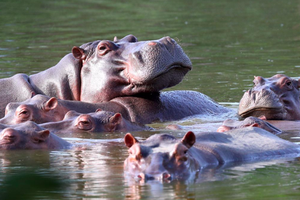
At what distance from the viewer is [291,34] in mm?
19375

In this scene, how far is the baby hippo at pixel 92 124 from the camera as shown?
24.5ft

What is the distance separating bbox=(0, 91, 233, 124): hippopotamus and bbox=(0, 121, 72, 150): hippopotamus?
1.19 metres

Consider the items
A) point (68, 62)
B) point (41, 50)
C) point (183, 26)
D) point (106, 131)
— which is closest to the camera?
point (106, 131)

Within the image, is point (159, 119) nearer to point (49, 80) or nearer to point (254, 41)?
point (49, 80)

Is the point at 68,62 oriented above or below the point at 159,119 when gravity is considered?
above

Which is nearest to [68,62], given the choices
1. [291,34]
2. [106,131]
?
[106,131]

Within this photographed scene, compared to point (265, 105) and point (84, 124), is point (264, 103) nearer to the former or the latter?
point (265, 105)

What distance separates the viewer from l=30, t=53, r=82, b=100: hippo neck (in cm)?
885

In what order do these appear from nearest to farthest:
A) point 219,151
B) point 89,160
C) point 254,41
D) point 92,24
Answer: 1. point 219,151
2. point 89,160
3. point 254,41
4. point 92,24

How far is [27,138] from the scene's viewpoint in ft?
21.0

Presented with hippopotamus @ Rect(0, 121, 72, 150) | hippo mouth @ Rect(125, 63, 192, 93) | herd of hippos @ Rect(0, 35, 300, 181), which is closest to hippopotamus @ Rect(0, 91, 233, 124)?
herd of hippos @ Rect(0, 35, 300, 181)

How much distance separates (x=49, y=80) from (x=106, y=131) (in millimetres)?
1710

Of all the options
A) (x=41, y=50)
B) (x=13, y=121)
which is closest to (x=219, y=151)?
(x=13, y=121)

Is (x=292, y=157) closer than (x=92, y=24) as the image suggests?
Yes
